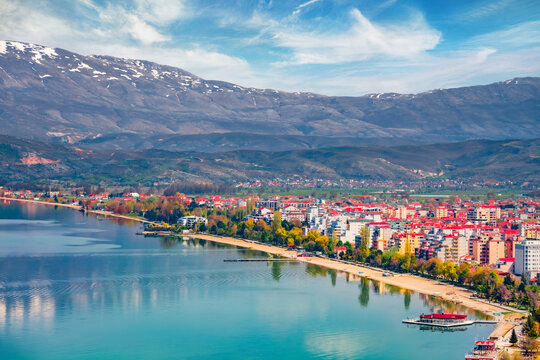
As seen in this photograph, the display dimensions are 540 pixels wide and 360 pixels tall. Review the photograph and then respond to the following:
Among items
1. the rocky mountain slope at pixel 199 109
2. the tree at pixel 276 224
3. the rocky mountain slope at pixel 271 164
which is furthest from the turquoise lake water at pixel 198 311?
the rocky mountain slope at pixel 199 109

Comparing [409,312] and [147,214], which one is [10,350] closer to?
[409,312]

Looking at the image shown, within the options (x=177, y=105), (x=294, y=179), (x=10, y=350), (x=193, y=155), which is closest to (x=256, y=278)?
(x=10, y=350)

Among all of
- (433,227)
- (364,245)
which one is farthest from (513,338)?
(433,227)

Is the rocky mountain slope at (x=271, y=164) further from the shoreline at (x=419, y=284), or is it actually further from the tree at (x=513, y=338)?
the tree at (x=513, y=338)

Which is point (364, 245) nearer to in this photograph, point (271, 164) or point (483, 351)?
point (483, 351)

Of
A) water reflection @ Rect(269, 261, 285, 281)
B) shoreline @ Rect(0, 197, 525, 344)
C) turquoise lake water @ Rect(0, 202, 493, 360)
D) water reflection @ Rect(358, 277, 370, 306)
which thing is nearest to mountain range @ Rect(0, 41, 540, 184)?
shoreline @ Rect(0, 197, 525, 344)

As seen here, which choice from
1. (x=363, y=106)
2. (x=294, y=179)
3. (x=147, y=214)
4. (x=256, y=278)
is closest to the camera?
(x=256, y=278)

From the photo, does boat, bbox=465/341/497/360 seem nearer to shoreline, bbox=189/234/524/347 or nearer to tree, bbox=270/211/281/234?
shoreline, bbox=189/234/524/347
